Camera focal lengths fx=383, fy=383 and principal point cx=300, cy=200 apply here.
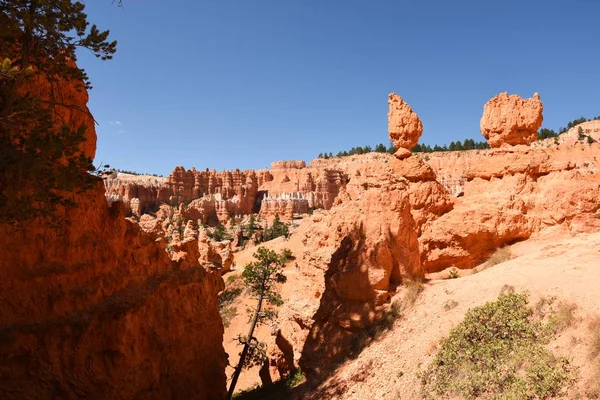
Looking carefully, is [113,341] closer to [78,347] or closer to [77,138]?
[78,347]

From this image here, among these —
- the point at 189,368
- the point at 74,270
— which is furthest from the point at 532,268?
the point at 74,270

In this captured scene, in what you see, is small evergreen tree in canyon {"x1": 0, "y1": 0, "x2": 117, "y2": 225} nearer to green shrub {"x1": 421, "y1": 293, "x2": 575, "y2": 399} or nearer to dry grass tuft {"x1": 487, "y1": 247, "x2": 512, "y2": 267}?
green shrub {"x1": 421, "y1": 293, "x2": 575, "y2": 399}

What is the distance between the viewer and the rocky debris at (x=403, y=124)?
62.3 ft

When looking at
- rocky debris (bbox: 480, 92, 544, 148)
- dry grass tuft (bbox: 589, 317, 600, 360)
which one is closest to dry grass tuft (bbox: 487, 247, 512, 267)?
rocky debris (bbox: 480, 92, 544, 148)

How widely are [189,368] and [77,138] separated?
25.7 ft

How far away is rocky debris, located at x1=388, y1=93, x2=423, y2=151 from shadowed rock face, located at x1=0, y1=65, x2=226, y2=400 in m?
12.7

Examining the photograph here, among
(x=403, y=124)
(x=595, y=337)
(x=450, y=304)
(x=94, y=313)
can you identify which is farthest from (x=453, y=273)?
(x=94, y=313)

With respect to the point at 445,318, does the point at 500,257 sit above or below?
above

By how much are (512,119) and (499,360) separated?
1463cm

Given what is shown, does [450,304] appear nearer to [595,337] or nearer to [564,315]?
[564,315]

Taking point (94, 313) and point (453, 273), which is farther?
point (453, 273)

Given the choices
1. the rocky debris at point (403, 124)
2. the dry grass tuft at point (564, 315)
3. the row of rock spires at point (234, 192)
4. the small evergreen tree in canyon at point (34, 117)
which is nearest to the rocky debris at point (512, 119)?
the rocky debris at point (403, 124)

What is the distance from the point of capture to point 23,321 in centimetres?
731

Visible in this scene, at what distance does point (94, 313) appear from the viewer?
8133mm
